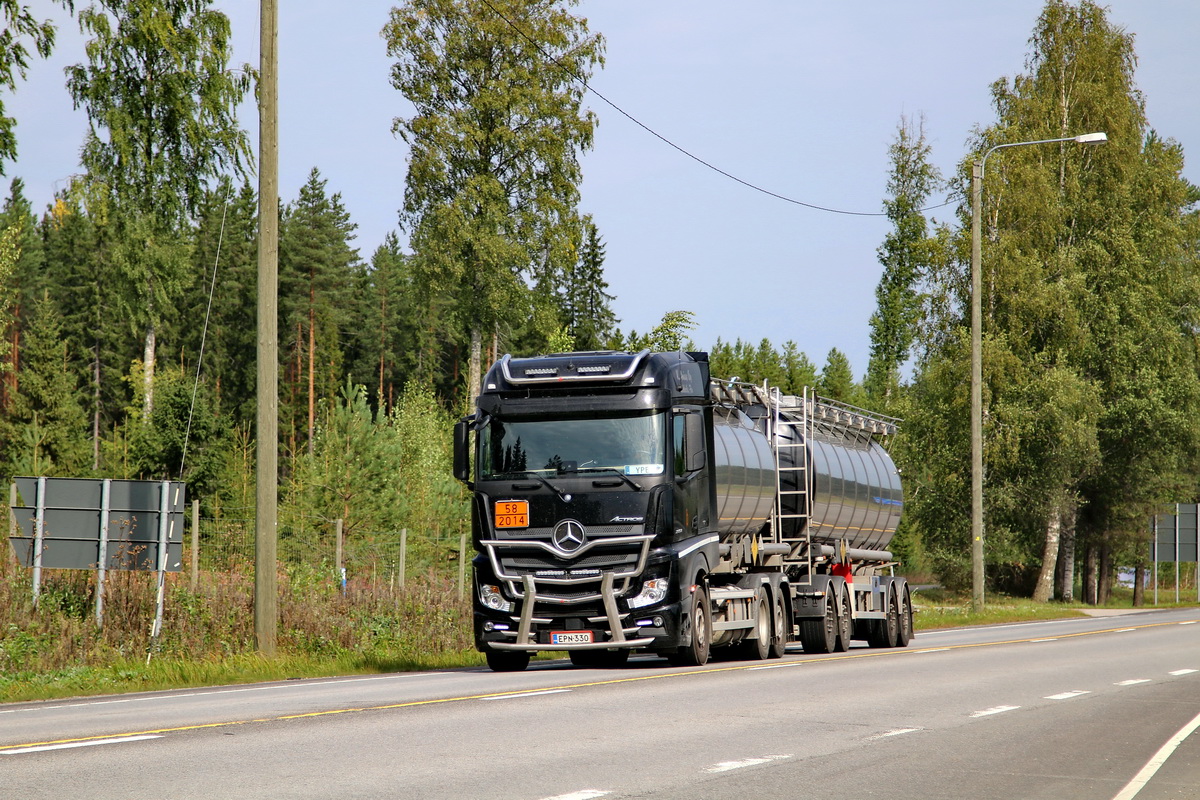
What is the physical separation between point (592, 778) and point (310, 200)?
88.4 m

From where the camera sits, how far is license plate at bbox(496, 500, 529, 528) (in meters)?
17.1

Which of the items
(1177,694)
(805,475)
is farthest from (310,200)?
(1177,694)

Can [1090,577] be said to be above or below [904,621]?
below

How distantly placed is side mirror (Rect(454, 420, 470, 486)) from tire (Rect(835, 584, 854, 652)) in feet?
29.5

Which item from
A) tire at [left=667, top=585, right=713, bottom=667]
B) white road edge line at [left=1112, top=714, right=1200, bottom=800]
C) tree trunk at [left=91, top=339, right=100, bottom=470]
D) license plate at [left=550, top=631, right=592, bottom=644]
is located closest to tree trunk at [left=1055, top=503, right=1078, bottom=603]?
tire at [left=667, top=585, right=713, bottom=667]

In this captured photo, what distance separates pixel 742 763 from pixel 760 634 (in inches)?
471

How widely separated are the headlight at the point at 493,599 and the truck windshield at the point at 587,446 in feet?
4.44

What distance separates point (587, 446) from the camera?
56.6ft

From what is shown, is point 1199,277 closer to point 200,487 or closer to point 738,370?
point 200,487

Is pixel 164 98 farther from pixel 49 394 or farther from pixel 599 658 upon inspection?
pixel 49 394

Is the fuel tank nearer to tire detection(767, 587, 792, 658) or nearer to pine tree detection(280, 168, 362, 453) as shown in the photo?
tire detection(767, 587, 792, 658)

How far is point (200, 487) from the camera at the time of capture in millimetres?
48781

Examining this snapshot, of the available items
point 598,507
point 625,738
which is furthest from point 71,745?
point 598,507

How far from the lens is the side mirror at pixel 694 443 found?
17.6 meters
